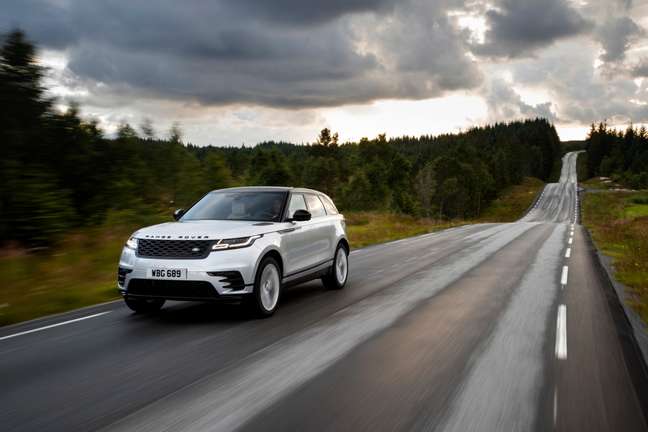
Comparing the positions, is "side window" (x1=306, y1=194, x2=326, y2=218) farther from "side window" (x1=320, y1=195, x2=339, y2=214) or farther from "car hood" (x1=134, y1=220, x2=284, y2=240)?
"car hood" (x1=134, y1=220, x2=284, y2=240)

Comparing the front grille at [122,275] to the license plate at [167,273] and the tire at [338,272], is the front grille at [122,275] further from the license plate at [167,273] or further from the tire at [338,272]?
the tire at [338,272]

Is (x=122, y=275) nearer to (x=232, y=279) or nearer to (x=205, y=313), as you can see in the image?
(x=205, y=313)

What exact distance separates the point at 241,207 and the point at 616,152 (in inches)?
6794

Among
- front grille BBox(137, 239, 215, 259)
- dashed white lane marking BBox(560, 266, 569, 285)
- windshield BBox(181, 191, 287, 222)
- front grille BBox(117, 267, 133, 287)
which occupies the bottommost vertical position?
dashed white lane marking BBox(560, 266, 569, 285)

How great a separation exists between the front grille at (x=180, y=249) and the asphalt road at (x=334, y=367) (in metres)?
0.90

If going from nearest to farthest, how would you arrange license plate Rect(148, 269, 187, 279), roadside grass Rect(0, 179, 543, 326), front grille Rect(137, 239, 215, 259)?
license plate Rect(148, 269, 187, 279), front grille Rect(137, 239, 215, 259), roadside grass Rect(0, 179, 543, 326)

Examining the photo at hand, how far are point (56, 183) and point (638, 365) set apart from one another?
14.4 meters

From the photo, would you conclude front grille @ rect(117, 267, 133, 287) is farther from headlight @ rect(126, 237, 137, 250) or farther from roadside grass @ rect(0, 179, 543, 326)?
roadside grass @ rect(0, 179, 543, 326)

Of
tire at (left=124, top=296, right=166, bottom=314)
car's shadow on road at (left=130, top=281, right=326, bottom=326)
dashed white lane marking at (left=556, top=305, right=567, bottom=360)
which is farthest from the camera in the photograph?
tire at (left=124, top=296, right=166, bottom=314)

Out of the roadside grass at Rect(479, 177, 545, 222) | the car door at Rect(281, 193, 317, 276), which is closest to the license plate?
the car door at Rect(281, 193, 317, 276)

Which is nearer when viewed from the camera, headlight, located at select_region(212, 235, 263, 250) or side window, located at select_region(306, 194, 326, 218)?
headlight, located at select_region(212, 235, 263, 250)

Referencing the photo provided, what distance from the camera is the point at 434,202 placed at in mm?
93875

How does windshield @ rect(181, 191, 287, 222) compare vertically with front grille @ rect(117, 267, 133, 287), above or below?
above

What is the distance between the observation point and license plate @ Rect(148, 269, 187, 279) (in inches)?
273
